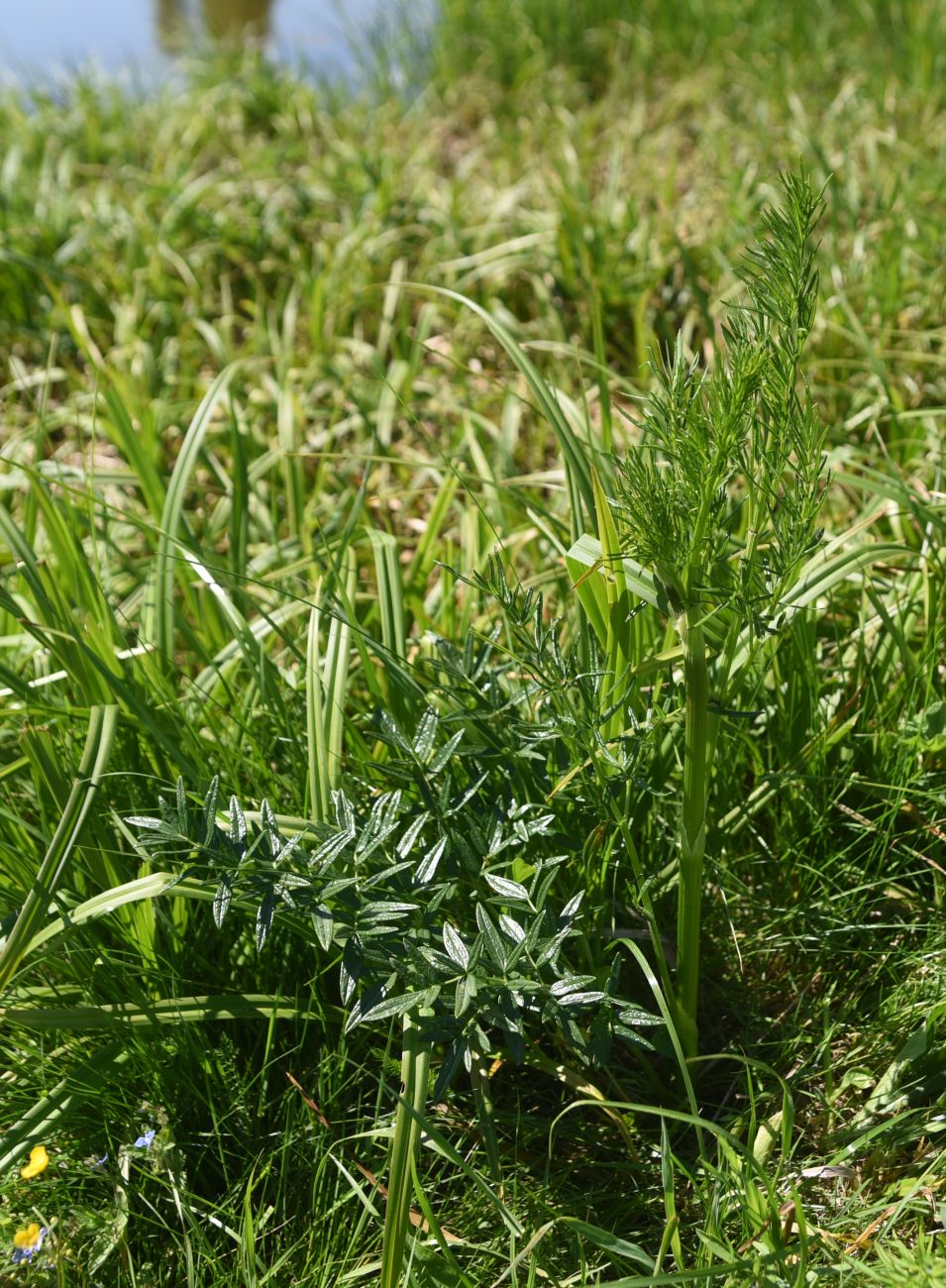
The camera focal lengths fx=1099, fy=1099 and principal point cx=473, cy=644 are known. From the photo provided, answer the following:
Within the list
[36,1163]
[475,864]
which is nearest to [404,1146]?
[475,864]

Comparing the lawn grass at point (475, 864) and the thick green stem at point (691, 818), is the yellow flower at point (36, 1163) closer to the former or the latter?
the lawn grass at point (475, 864)

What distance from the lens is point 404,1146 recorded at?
47.3 inches

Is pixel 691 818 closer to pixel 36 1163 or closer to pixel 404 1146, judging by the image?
pixel 404 1146

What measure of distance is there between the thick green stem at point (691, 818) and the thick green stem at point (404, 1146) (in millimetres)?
335

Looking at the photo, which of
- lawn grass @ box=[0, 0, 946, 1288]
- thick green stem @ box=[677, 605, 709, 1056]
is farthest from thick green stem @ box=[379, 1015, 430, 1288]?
thick green stem @ box=[677, 605, 709, 1056]

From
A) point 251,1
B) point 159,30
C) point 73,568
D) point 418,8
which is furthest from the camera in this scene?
point 251,1

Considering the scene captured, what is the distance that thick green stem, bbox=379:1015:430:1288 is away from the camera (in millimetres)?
1162

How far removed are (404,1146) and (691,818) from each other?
1.59 feet

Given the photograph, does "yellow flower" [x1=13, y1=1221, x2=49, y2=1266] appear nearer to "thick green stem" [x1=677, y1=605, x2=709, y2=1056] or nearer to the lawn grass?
the lawn grass

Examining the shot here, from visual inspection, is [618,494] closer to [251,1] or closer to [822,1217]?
[822,1217]

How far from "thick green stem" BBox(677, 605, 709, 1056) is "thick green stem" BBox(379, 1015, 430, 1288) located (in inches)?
13.2

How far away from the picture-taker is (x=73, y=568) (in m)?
1.80

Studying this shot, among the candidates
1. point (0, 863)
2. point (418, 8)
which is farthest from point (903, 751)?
point (418, 8)

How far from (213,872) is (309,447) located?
1483 mm
